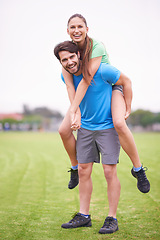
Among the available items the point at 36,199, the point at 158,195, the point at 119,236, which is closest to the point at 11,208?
the point at 36,199

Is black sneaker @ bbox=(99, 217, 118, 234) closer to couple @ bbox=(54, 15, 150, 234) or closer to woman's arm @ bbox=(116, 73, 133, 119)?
couple @ bbox=(54, 15, 150, 234)

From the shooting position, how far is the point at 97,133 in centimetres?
312

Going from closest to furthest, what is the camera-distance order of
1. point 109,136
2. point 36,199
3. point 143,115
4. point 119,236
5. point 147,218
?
point 119,236, point 109,136, point 147,218, point 36,199, point 143,115

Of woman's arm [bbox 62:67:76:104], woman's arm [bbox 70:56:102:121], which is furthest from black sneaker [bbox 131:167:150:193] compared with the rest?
woman's arm [bbox 62:67:76:104]

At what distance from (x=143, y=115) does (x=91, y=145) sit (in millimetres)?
49785

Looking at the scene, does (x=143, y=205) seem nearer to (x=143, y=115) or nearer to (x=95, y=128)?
(x=95, y=128)

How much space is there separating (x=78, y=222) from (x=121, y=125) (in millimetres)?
1108

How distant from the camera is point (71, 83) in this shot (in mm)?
3086

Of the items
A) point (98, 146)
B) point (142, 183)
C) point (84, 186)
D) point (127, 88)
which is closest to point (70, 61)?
point (127, 88)

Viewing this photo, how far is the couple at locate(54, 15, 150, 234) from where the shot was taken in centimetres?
293

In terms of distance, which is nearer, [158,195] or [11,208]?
[11,208]

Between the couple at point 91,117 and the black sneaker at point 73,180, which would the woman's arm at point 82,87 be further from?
the black sneaker at point 73,180

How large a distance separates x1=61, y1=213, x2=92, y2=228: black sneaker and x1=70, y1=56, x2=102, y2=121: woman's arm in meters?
1.07

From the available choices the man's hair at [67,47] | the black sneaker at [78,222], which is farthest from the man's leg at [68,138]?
the man's hair at [67,47]
